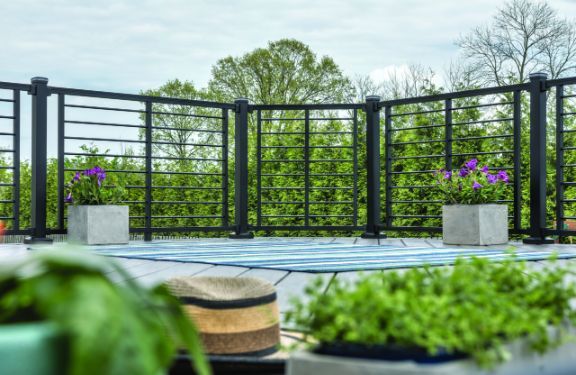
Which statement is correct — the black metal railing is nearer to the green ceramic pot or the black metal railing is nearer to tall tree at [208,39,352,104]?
the green ceramic pot

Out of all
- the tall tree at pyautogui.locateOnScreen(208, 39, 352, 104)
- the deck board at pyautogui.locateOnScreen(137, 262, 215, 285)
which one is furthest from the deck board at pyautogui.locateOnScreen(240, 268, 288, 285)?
the tall tree at pyautogui.locateOnScreen(208, 39, 352, 104)

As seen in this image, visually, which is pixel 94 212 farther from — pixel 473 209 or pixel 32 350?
pixel 32 350

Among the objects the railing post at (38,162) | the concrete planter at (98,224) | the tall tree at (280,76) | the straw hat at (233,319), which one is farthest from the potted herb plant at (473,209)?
the tall tree at (280,76)

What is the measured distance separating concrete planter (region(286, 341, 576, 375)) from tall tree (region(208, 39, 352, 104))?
56.9ft

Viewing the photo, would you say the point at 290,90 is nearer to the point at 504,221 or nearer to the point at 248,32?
the point at 248,32

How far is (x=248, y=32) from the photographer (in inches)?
665

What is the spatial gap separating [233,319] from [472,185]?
4.10 m

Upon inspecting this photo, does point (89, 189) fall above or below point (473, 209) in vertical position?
above

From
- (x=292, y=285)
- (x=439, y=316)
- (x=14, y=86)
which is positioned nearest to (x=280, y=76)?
(x=14, y=86)

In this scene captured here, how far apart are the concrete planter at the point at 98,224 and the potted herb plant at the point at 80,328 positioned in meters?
4.40

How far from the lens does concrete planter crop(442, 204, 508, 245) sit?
4.77 metres

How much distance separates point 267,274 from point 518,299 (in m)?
1.96

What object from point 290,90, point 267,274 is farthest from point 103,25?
point 267,274

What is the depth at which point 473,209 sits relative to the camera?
189 inches
